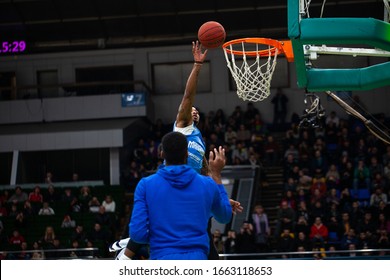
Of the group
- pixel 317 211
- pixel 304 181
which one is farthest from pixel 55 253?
pixel 304 181

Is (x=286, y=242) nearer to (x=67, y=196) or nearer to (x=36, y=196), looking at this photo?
(x=67, y=196)

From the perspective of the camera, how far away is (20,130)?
30844 mm

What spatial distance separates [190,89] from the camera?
7.39 meters

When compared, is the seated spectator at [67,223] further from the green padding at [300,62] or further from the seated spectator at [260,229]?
the green padding at [300,62]

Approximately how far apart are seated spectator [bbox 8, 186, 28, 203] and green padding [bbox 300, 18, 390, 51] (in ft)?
63.0

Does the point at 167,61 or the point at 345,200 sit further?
the point at 167,61

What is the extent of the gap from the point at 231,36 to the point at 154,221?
81.7ft

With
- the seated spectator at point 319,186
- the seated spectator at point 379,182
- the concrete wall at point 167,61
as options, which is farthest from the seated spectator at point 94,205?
the seated spectator at point 379,182

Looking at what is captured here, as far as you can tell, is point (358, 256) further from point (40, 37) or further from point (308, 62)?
point (40, 37)

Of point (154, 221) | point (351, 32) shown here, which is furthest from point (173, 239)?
point (351, 32)

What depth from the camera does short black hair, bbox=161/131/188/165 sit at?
5816 millimetres

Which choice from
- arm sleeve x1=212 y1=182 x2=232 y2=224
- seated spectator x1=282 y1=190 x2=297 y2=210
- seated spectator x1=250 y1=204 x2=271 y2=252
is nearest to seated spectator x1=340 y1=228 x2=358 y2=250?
seated spectator x1=250 y1=204 x2=271 y2=252

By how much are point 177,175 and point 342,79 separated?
5184mm

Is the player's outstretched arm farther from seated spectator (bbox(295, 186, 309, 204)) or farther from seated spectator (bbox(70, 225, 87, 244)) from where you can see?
seated spectator (bbox(295, 186, 309, 204))
